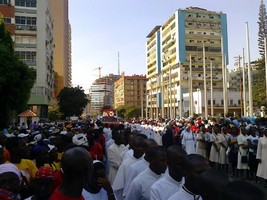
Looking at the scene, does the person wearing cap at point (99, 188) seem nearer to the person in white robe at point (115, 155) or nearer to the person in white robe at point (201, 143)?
the person in white robe at point (115, 155)

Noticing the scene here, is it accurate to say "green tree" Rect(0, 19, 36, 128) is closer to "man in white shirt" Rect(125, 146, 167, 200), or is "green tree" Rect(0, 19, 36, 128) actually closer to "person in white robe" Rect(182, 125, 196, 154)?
"person in white robe" Rect(182, 125, 196, 154)

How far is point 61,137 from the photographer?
7117 mm

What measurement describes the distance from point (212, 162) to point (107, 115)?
66.2ft

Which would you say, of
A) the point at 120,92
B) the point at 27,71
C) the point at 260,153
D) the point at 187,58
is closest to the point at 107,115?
the point at 27,71

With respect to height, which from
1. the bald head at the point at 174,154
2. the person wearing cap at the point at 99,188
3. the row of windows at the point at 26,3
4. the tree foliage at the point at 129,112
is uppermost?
the row of windows at the point at 26,3

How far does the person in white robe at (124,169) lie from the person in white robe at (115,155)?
1759 mm

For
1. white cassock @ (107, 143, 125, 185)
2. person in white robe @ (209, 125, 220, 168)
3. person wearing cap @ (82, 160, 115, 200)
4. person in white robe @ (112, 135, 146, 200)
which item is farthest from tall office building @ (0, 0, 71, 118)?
person wearing cap @ (82, 160, 115, 200)

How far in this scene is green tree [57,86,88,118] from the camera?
5459cm

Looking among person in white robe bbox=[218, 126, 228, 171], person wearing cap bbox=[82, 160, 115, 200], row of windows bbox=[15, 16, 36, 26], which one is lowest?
person in white robe bbox=[218, 126, 228, 171]

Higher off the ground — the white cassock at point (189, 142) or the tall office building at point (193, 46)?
the tall office building at point (193, 46)

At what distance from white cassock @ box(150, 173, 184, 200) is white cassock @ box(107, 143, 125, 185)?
3596 mm

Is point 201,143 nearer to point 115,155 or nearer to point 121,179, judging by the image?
point 115,155

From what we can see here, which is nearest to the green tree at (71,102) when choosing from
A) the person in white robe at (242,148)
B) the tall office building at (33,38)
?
the tall office building at (33,38)

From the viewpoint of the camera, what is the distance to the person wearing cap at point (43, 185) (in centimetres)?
350
